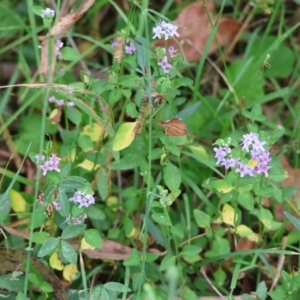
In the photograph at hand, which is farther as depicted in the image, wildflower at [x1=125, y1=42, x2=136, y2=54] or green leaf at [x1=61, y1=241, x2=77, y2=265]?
wildflower at [x1=125, y1=42, x2=136, y2=54]

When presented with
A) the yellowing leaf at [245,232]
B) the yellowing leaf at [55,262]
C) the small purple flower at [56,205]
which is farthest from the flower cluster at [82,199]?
the yellowing leaf at [245,232]

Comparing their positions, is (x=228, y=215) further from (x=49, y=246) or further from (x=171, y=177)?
(x=49, y=246)

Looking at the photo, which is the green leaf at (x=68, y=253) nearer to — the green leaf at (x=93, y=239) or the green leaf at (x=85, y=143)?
the green leaf at (x=93, y=239)

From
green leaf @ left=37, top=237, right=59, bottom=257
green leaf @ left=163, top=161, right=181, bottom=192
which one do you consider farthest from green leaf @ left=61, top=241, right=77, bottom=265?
green leaf @ left=163, top=161, right=181, bottom=192

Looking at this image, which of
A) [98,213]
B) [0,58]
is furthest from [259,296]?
[0,58]

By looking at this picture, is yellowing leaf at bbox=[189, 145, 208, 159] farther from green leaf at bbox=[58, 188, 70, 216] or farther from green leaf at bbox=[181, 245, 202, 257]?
green leaf at bbox=[58, 188, 70, 216]

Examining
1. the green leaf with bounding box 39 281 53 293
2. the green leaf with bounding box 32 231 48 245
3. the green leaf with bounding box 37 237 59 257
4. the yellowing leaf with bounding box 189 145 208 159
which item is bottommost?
the green leaf with bounding box 39 281 53 293

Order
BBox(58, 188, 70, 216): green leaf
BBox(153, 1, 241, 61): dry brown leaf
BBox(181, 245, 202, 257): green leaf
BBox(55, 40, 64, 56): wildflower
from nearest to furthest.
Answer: BBox(58, 188, 70, 216): green leaf, BBox(181, 245, 202, 257): green leaf, BBox(55, 40, 64, 56): wildflower, BBox(153, 1, 241, 61): dry brown leaf

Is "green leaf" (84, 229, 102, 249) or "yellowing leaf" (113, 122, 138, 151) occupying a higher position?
"yellowing leaf" (113, 122, 138, 151)
